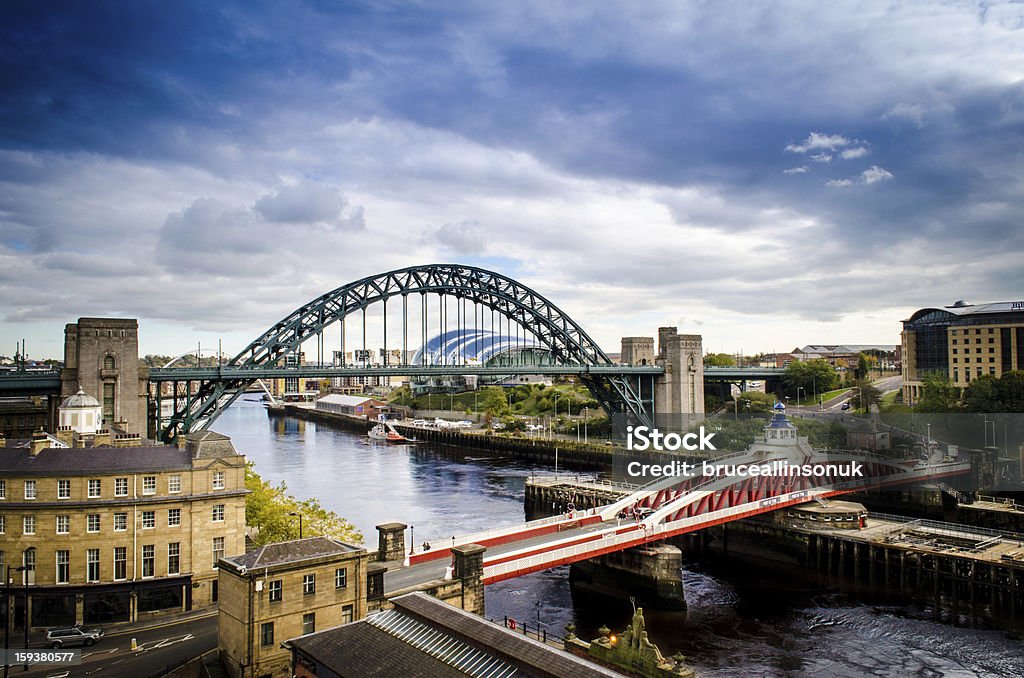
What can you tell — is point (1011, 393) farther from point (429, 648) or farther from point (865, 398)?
point (429, 648)

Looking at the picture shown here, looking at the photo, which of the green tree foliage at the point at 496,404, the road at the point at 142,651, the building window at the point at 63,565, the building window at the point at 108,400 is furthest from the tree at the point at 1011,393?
the green tree foliage at the point at 496,404

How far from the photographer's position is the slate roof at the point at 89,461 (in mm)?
23938

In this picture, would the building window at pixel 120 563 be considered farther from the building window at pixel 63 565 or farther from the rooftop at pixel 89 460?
the rooftop at pixel 89 460

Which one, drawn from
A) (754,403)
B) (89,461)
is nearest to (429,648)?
(89,461)

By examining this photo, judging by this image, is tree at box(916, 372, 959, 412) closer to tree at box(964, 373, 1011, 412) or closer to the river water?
tree at box(964, 373, 1011, 412)

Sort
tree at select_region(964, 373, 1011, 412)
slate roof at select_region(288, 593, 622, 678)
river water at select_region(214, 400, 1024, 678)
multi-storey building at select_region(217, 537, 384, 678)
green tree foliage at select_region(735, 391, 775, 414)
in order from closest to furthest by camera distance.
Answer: slate roof at select_region(288, 593, 622, 678)
multi-storey building at select_region(217, 537, 384, 678)
river water at select_region(214, 400, 1024, 678)
tree at select_region(964, 373, 1011, 412)
green tree foliage at select_region(735, 391, 775, 414)

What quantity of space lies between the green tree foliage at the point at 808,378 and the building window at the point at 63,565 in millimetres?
77953

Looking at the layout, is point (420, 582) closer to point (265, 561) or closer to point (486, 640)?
point (265, 561)

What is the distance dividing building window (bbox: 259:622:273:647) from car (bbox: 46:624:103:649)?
616 cm

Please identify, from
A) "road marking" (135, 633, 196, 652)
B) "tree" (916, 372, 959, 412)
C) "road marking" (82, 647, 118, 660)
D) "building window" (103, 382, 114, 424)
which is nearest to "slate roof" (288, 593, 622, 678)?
"road marking" (135, 633, 196, 652)

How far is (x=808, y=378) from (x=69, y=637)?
3214 inches

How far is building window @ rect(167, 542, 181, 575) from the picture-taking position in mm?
24062

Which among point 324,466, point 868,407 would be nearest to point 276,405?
point 324,466

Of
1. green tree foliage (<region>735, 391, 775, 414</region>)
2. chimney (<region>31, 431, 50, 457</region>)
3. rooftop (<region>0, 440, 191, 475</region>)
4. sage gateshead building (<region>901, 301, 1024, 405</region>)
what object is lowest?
green tree foliage (<region>735, 391, 775, 414</region>)
